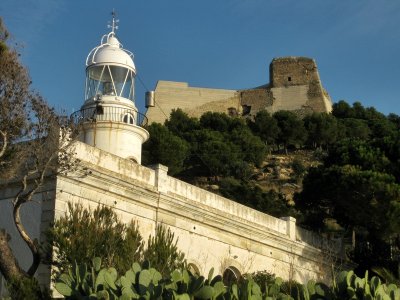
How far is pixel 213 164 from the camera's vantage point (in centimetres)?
4881

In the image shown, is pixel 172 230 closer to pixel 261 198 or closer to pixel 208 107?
pixel 261 198

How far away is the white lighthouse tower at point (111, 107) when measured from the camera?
18797mm

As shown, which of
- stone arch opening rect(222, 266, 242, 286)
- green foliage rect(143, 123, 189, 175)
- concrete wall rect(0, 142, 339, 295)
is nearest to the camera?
concrete wall rect(0, 142, 339, 295)

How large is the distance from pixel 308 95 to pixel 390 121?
11217 mm

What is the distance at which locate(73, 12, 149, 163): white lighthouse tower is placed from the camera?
18797mm

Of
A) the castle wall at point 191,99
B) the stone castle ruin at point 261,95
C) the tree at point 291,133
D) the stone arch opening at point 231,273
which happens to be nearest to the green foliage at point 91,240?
the stone arch opening at point 231,273

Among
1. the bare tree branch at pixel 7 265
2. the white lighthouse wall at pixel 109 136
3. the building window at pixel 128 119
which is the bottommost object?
the bare tree branch at pixel 7 265

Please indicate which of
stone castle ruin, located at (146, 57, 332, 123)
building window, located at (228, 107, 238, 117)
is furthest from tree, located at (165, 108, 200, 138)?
building window, located at (228, 107, 238, 117)

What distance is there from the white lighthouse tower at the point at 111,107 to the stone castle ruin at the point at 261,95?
168 feet

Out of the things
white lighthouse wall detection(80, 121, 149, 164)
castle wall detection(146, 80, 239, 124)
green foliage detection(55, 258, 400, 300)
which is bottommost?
green foliage detection(55, 258, 400, 300)

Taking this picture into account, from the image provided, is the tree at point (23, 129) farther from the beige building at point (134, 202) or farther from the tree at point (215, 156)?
the tree at point (215, 156)

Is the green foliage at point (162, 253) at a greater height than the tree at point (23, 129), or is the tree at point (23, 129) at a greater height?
the tree at point (23, 129)

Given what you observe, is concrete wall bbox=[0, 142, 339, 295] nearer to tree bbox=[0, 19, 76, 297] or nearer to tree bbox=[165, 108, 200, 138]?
tree bbox=[0, 19, 76, 297]

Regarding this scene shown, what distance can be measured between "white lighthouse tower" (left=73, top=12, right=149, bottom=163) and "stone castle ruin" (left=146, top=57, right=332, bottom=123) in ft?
168
